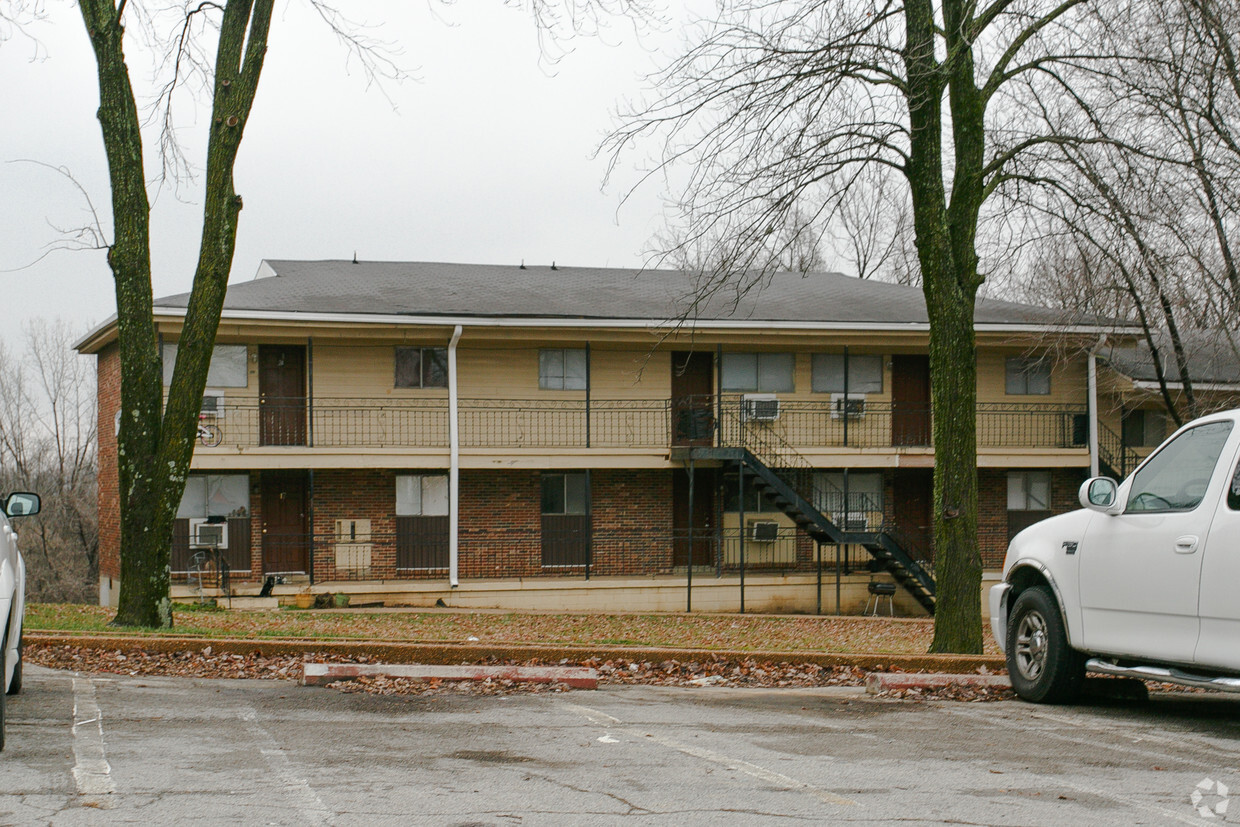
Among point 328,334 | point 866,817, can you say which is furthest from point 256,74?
point 866,817

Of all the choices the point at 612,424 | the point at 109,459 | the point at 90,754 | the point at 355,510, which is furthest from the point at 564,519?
the point at 90,754

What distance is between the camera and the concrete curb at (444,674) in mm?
9203

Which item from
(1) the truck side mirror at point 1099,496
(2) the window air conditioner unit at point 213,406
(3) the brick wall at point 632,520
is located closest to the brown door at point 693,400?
(3) the brick wall at point 632,520

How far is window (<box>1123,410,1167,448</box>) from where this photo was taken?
92.0 ft

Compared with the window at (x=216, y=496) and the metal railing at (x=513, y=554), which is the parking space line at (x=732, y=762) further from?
the window at (x=216, y=496)

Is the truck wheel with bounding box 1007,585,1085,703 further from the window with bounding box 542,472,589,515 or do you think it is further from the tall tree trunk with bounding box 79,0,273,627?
the window with bounding box 542,472,589,515

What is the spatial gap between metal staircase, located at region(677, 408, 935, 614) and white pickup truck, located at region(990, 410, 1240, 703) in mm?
14854

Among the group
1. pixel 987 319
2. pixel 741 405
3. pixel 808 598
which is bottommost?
pixel 808 598

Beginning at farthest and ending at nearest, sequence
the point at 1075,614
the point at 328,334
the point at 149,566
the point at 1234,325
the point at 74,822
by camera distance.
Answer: the point at 328,334
the point at 1234,325
the point at 149,566
the point at 1075,614
the point at 74,822

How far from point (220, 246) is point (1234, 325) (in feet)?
55.0

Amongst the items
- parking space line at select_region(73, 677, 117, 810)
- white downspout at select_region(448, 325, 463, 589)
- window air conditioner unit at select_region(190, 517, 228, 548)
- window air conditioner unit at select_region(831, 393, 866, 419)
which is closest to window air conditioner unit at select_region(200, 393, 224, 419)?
window air conditioner unit at select_region(190, 517, 228, 548)

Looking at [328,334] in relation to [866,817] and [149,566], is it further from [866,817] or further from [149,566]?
[866,817]

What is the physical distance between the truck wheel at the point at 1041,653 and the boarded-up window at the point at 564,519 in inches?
Answer: 636

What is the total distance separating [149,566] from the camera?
1308cm
